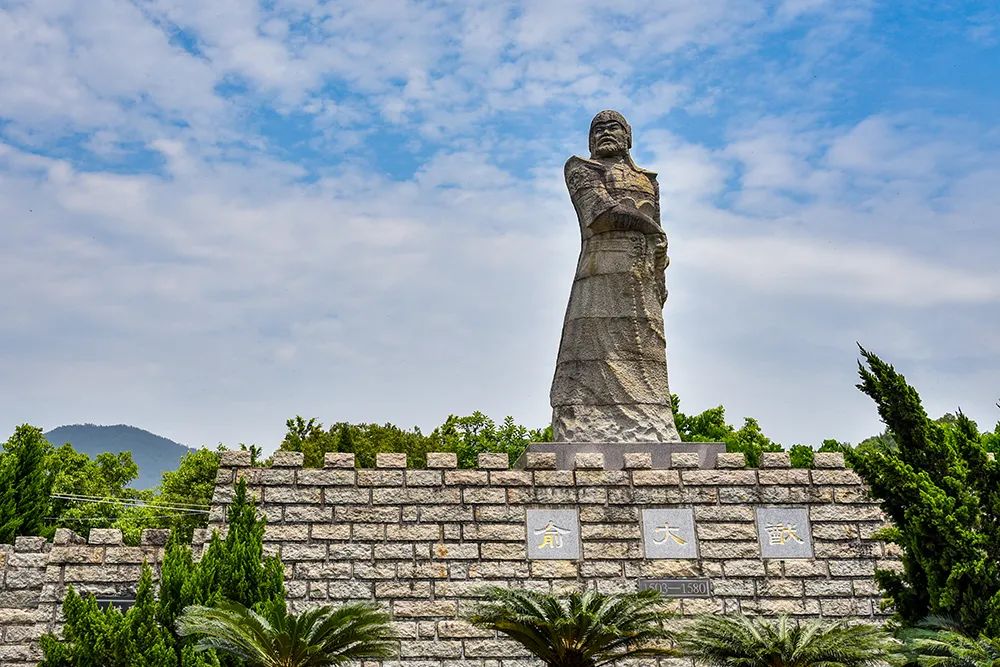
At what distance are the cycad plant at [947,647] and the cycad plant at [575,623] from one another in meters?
2.17

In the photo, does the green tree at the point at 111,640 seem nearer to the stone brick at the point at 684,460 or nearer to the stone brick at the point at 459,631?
the stone brick at the point at 459,631

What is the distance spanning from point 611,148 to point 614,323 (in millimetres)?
2270

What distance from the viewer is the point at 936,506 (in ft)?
24.8

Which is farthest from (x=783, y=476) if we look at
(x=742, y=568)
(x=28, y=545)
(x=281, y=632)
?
(x=28, y=545)

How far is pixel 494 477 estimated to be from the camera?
10.3 metres

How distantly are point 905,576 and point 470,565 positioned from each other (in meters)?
4.19

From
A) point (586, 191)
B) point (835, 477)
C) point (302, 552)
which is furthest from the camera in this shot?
point (586, 191)

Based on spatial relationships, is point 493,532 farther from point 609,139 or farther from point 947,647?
point 609,139

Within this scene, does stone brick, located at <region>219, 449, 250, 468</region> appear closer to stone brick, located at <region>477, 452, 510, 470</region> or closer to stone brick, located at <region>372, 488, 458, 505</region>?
stone brick, located at <region>372, 488, 458, 505</region>

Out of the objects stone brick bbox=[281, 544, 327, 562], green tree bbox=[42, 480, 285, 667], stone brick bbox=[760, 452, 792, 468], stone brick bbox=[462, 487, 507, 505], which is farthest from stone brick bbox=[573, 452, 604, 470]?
green tree bbox=[42, 480, 285, 667]

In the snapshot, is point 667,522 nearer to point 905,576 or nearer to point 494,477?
point 494,477

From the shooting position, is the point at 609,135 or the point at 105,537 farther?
the point at 609,135

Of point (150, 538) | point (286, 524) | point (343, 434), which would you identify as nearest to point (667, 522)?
point (286, 524)

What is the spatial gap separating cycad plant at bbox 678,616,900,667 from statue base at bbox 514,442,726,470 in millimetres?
2466
